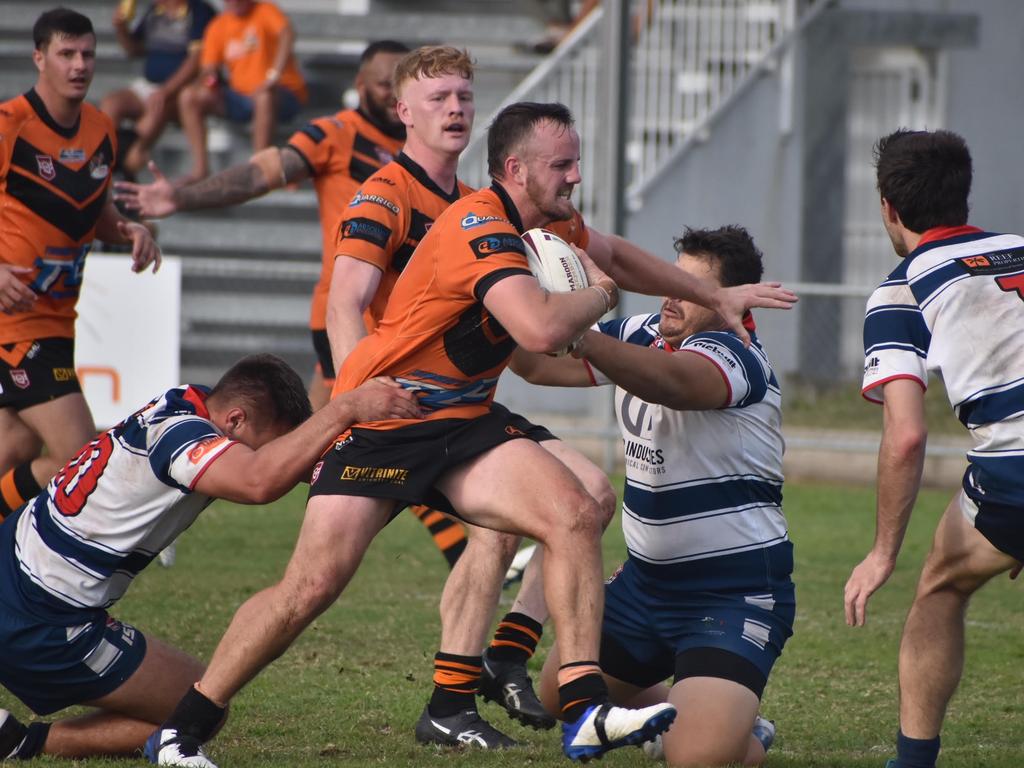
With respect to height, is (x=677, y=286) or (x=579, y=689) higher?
(x=677, y=286)

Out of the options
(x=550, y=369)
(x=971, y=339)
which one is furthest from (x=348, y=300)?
(x=971, y=339)

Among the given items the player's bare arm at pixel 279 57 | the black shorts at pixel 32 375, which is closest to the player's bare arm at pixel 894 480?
the black shorts at pixel 32 375

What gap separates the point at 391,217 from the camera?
5.88 meters

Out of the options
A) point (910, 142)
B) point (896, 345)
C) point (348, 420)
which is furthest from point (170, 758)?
point (910, 142)

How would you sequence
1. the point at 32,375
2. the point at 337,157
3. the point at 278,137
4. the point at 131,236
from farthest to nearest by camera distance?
the point at 278,137 < the point at 337,157 < the point at 131,236 < the point at 32,375

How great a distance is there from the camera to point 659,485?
520cm

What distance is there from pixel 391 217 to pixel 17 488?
244 centimetres

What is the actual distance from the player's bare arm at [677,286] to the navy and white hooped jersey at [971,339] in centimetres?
58

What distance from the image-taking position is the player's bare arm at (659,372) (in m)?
4.69

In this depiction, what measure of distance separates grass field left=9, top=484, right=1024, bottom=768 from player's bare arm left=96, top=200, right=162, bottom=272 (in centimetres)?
165

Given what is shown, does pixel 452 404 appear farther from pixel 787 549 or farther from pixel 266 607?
pixel 787 549

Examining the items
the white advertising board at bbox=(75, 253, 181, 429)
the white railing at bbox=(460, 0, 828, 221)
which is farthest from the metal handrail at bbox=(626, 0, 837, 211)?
the white advertising board at bbox=(75, 253, 181, 429)

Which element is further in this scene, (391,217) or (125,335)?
(125,335)

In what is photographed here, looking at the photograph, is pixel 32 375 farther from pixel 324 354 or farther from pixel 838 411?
pixel 838 411
